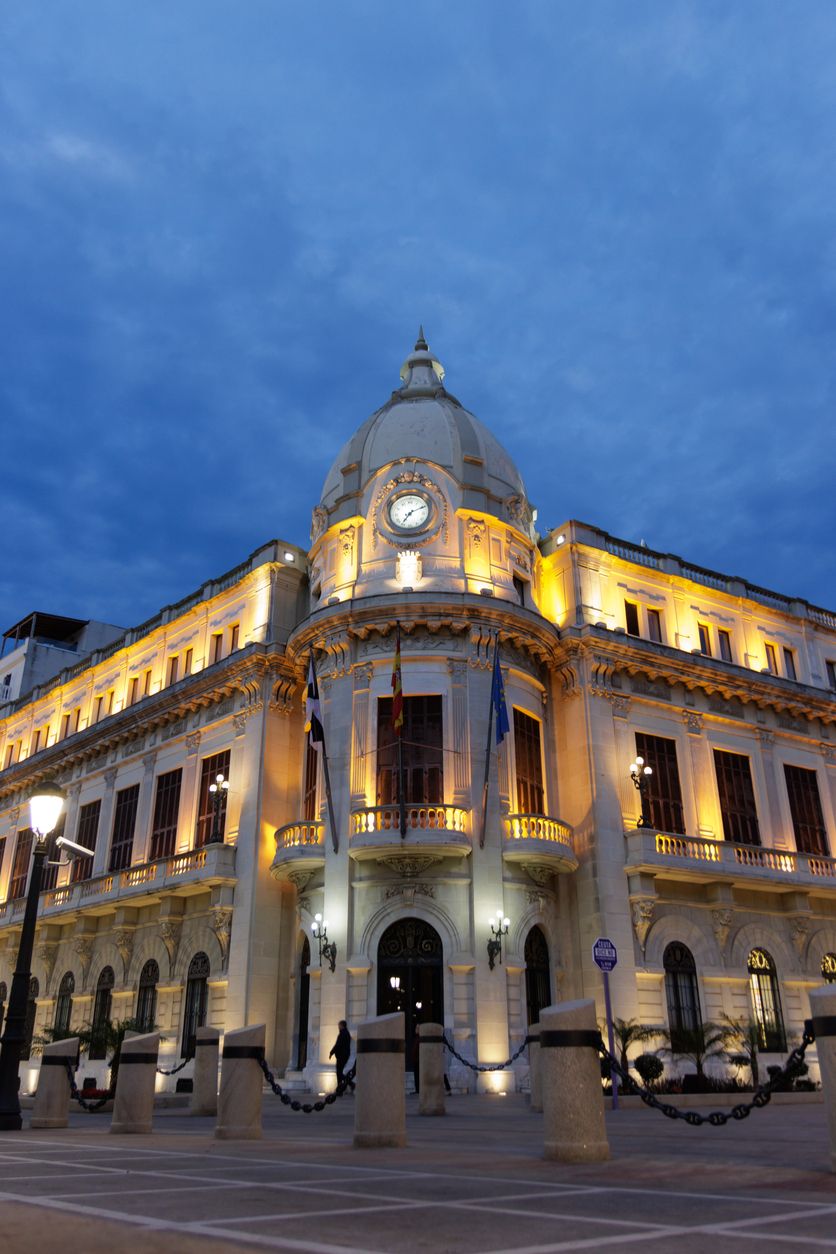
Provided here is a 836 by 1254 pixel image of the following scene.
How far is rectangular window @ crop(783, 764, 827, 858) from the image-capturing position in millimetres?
35406

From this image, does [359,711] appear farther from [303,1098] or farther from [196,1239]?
[196,1239]

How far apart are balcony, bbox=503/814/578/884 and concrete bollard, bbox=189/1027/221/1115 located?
1087cm

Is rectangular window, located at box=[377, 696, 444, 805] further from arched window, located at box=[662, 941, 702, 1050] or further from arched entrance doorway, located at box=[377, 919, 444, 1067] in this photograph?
arched window, located at box=[662, 941, 702, 1050]

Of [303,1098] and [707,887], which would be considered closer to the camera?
[303,1098]

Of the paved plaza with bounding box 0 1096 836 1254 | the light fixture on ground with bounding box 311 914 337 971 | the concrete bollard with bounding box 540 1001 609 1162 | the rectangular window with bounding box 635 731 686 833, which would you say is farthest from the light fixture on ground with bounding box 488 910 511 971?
the concrete bollard with bounding box 540 1001 609 1162

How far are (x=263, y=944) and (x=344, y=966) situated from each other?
409 centimetres

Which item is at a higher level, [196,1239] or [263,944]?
[263,944]

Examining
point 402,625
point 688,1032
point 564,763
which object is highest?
point 402,625

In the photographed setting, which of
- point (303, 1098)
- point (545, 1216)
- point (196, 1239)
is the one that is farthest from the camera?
point (303, 1098)

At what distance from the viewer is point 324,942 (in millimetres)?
27453

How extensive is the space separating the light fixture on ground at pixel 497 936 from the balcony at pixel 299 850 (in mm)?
5214

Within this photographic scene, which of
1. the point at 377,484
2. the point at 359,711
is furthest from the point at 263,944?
the point at 377,484

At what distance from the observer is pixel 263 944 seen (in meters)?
30.0

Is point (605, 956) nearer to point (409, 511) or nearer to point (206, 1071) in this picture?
point (206, 1071)
